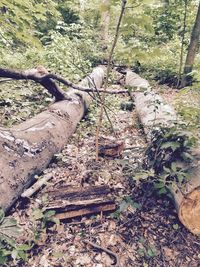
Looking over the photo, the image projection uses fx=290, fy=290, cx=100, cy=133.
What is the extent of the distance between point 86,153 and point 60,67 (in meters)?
4.35

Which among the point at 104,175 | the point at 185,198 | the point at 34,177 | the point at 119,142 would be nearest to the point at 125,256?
the point at 185,198

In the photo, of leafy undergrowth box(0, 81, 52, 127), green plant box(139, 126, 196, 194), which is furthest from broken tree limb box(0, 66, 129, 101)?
green plant box(139, 126, 196, 194)

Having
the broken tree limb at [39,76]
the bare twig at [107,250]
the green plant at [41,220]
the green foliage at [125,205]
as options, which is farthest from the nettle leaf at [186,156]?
the broken tree limb at [39,76]

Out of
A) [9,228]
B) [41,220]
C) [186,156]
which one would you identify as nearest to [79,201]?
[41,220]

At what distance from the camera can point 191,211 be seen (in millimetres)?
2607

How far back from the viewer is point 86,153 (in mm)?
4098

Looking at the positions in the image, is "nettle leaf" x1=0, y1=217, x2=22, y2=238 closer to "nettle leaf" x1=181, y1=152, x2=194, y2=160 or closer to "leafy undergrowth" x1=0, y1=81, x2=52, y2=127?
"nettle leaf" x1=181, y1=152, x2=194, y2=160

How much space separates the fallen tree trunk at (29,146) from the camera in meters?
2.81

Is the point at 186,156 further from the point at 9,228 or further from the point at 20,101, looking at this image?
the point at 20,101

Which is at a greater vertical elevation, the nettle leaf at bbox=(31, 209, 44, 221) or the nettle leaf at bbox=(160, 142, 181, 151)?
the nettle leaf at bbox=(160, 142, 181, 151)

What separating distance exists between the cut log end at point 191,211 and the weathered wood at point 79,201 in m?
0.65

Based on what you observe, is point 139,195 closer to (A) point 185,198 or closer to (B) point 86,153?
(A) point 185,198

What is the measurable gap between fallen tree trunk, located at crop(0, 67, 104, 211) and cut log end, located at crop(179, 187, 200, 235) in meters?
1.59

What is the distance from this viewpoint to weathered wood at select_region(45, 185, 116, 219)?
2.70 meters
